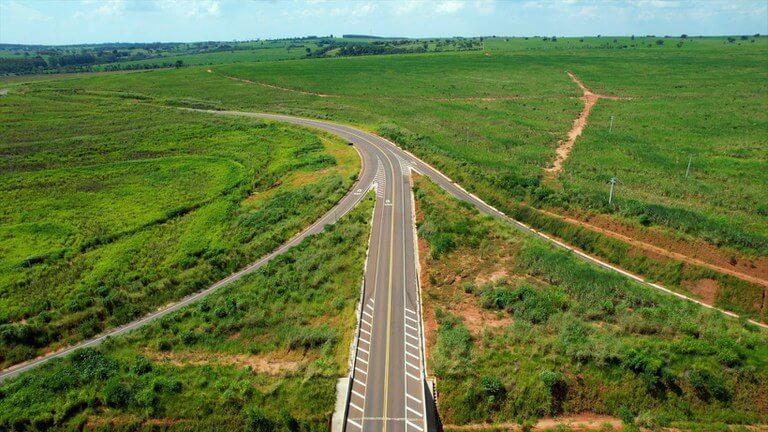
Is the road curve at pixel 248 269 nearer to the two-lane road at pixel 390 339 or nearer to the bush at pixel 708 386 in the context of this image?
the two-lane road at pixel 390 339

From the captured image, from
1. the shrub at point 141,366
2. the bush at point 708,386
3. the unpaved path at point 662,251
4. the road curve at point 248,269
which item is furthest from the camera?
the unpaved path at point 662,251

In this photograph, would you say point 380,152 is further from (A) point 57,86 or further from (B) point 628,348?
(A) point 57,86

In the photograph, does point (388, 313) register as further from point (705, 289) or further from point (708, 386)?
point (705, 289)

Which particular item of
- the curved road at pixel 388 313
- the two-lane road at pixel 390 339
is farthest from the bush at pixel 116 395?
the two-lane road at pixel 390 339

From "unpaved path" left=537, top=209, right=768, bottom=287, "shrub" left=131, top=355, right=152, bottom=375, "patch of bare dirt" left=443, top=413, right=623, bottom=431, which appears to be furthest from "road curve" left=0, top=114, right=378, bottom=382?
"patch of bare dirt" left=443, top=413, right=623, bottom=431

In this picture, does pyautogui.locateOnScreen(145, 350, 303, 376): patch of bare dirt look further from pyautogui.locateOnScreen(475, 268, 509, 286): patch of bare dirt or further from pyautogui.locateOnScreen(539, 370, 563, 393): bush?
pyautogui.locateOnScreen(475, 268, 509, 286): patch of bare dirt

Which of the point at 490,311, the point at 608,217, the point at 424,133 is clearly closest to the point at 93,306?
the point at 490,311

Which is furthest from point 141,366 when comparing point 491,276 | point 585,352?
point 585,352
